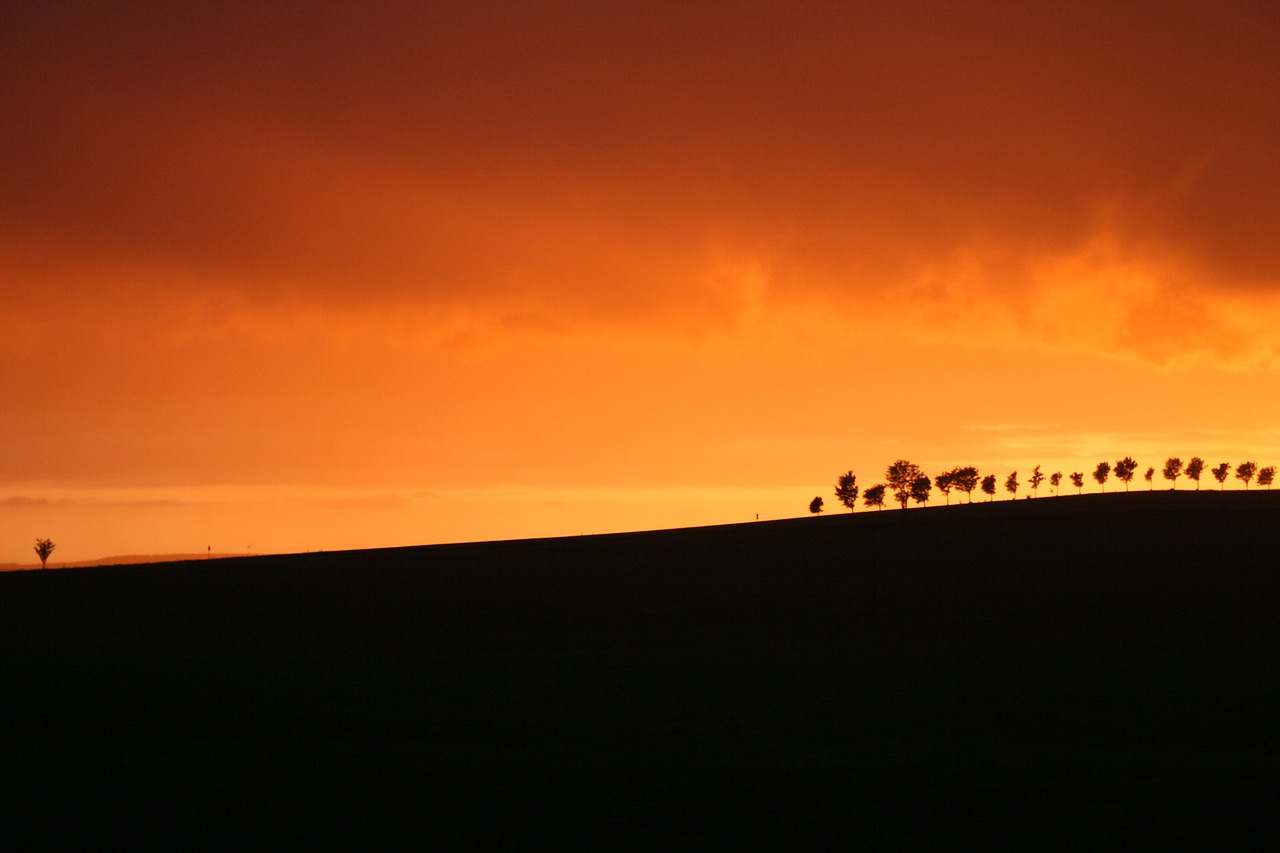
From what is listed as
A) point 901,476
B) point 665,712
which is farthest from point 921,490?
point 665,712

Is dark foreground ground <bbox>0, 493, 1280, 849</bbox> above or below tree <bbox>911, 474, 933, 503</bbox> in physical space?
below

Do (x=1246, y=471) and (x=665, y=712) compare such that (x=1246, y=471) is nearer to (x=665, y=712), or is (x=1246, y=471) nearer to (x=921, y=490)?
(x=921, y=490)

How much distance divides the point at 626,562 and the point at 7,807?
50632 mm

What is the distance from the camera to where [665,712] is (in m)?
21.3

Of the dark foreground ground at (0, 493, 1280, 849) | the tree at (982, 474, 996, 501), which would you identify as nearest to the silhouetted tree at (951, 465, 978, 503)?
the tree at (982, 474, 996, 501)

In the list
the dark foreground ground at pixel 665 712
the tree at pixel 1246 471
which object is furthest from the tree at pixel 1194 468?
the dark foreground ground at pixel 665 712

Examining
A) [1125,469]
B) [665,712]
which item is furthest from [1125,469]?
[665,712]

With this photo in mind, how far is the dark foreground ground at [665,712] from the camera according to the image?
13.7 meters

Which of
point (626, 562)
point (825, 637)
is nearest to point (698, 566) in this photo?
point (626, 562)

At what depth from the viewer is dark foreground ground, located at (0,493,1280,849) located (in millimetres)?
13656

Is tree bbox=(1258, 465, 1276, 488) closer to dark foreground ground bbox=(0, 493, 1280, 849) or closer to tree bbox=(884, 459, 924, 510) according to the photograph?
tree bbox=(884, 459, 924, 510)

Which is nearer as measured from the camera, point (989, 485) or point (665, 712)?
point (665, 712)

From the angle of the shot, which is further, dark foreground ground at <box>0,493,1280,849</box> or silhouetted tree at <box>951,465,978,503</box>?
silhouetted tree at <box>951,465,978,503</box>

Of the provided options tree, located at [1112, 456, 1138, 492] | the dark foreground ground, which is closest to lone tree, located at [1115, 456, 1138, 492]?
tree, located at [1112, 456, 1138, 492]
